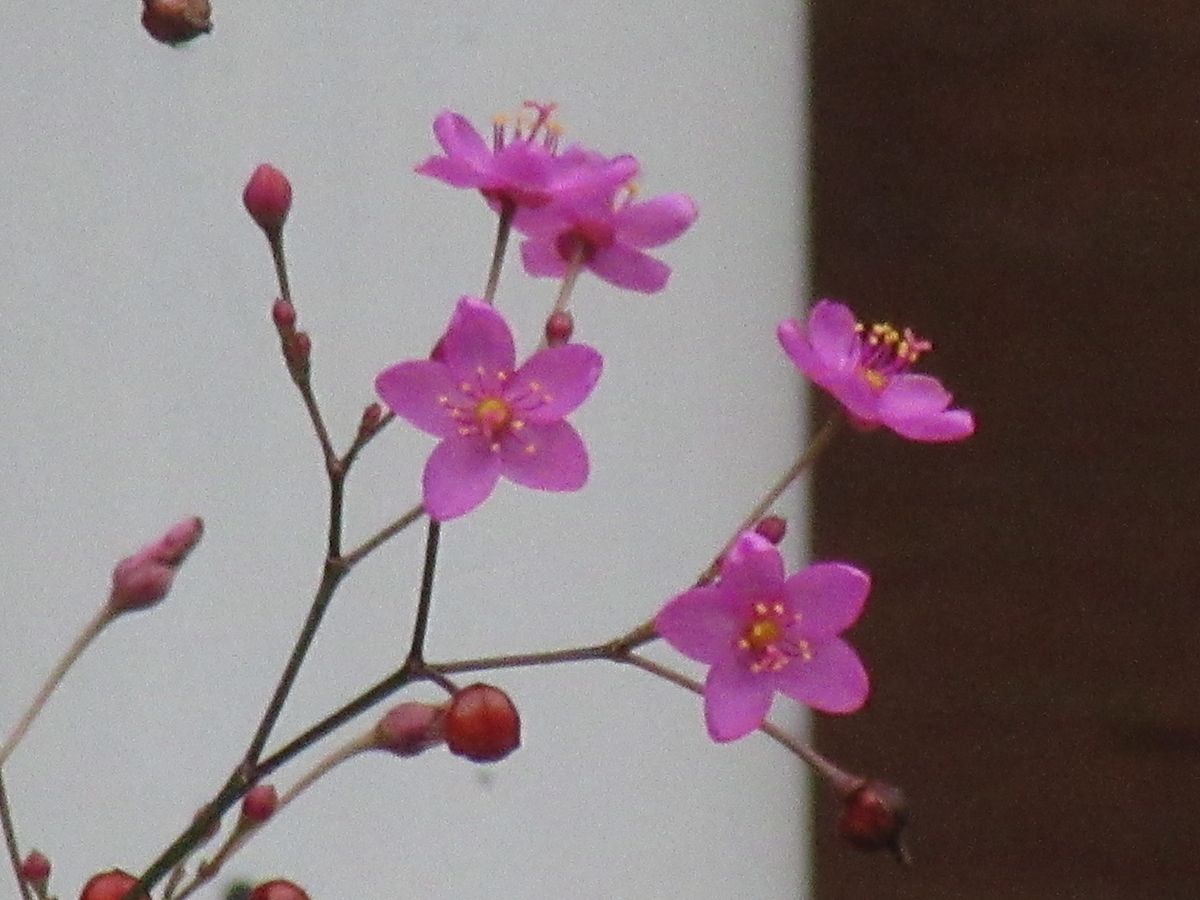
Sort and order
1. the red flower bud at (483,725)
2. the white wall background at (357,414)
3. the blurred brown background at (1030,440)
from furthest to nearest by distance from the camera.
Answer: the blurred brown background at (1030,440)
the white wall background at (357,414)
the red flower bud at (483,725)

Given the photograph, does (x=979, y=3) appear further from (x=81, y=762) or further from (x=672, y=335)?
(x=81, y=762)

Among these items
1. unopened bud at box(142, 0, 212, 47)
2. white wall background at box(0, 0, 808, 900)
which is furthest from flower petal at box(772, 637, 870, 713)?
white wall background at box(0, 0, 808, 900)

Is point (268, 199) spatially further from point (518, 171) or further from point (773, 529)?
point (773, 529)

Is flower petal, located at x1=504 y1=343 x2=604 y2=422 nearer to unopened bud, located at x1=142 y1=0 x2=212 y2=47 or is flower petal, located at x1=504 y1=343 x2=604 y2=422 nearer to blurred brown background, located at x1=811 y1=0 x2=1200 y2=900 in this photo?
unopened bud, located at x1=142 y1=0 x2=212 y2=47

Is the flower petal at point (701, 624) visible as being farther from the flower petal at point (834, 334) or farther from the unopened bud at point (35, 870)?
the unopened bud at point (35, 870)

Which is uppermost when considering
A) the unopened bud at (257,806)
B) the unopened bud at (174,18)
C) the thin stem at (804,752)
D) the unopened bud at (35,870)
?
the unopened bud at (174,18)

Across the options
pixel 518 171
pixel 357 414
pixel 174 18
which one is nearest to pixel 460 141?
pixel 518 171

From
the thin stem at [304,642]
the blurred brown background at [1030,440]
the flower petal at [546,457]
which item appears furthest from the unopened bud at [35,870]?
the blurred brown background at [1030,440]
